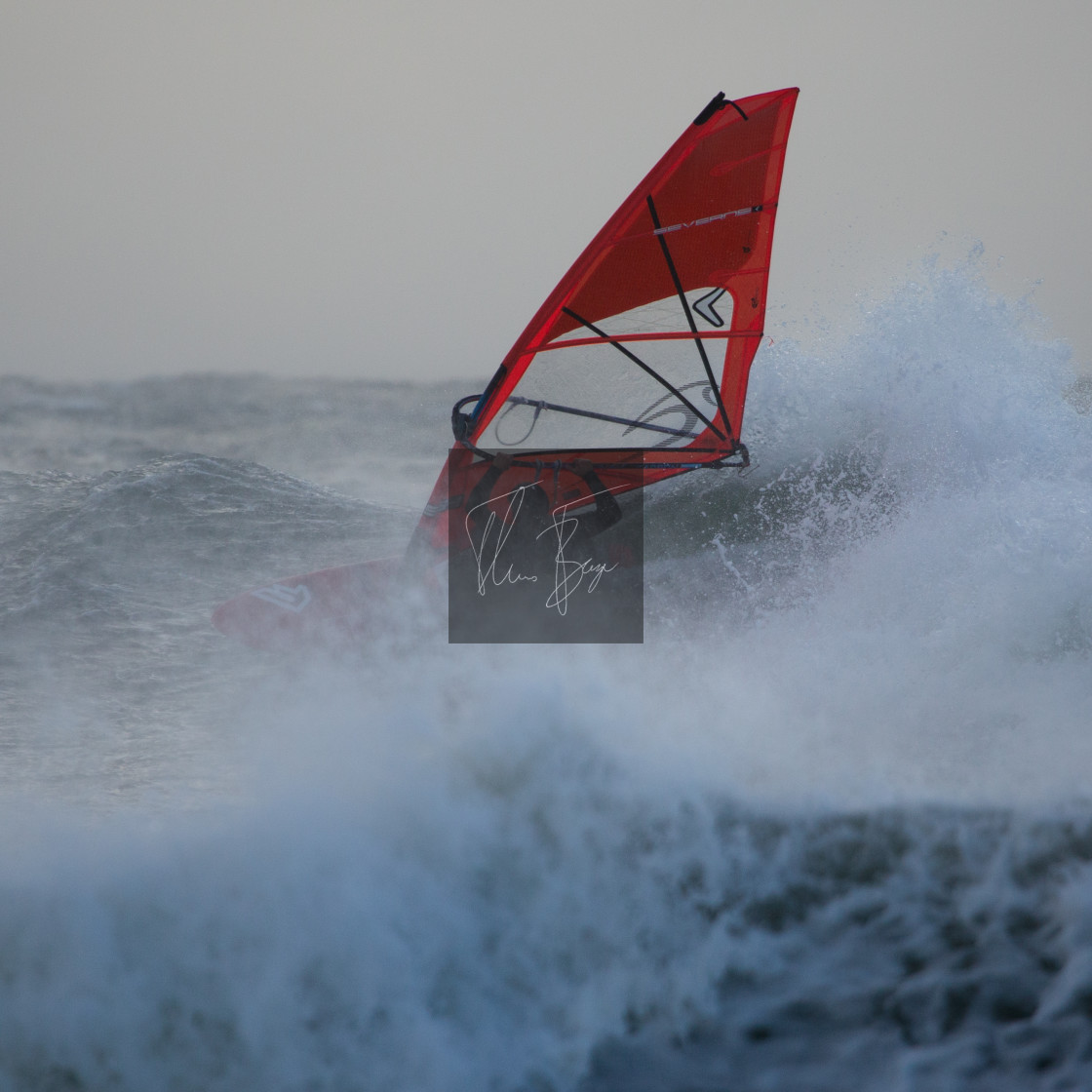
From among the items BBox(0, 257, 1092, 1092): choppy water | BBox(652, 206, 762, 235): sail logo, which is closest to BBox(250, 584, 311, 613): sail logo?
BBox(0, 257, 1092, 1092): choppy water

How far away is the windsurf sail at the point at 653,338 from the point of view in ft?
14.0

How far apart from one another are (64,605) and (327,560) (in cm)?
179

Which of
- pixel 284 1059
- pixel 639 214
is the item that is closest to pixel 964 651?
pixel 639 214

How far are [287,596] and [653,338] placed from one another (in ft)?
8.39

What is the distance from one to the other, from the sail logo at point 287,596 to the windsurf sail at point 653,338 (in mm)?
799

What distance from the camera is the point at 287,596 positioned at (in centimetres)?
480

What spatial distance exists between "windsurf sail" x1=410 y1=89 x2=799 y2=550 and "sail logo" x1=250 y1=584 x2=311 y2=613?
0.80 metres

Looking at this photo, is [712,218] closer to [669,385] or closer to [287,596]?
[669,385]

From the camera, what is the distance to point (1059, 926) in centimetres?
254

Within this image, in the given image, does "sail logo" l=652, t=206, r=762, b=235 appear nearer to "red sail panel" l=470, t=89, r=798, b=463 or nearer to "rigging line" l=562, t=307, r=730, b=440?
"red sail panel" l=470, t=89, r=798, b=463

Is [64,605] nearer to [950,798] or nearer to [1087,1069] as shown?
[950,798]
